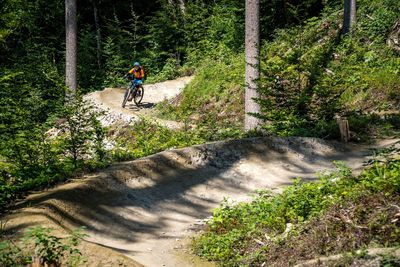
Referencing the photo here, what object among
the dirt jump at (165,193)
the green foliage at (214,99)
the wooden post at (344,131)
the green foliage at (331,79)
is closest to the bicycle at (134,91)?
the green foliage at (214,99)

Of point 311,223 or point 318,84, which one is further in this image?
point 318,84

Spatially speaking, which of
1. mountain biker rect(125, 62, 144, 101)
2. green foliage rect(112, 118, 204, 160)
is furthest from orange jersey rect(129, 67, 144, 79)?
green foliage rect(112, 118, 204, 160)

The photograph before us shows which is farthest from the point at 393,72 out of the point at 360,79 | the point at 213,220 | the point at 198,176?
the point at 213,220

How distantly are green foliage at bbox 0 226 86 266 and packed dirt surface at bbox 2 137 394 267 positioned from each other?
0.36 m

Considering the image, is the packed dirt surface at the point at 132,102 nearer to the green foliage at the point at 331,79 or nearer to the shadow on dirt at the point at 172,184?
the green foliage at the point at 331,79

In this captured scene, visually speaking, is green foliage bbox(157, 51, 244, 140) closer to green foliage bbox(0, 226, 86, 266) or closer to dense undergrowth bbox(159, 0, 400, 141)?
dense undergrowth bbox(159, 0, 400, 141)

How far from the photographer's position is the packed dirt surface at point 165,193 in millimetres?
6982

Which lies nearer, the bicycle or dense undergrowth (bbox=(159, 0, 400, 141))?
dense undergrowth (bbox=(159, 0, 400, 141))

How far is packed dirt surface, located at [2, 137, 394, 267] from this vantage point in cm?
698

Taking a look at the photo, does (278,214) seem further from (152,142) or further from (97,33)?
(97,33)

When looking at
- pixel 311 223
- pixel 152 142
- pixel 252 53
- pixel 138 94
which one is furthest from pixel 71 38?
pixel 311 223

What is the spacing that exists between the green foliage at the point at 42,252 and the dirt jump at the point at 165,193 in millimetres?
319

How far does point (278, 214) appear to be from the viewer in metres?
6.70

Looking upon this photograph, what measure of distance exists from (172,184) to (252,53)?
611 cm
